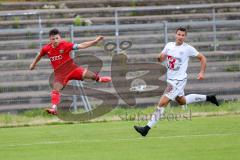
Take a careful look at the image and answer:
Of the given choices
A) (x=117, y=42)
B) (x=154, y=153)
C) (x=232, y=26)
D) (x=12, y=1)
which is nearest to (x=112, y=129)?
(x=154, y=153)

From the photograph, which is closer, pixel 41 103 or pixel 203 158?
pixel 203 158

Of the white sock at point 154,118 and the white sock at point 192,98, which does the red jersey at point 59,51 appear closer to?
the white sock at point 192,98

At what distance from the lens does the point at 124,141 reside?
15.3 metres

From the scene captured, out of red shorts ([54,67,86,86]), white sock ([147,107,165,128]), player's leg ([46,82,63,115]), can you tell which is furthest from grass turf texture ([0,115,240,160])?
red shorts ([54,67,86,86])

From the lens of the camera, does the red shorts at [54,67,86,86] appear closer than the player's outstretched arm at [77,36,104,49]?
No

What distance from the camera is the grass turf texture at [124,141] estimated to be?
513 inches

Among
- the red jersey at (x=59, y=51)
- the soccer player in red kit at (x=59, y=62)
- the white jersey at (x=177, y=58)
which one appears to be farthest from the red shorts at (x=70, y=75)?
the white jersey at (x=177, y=58)

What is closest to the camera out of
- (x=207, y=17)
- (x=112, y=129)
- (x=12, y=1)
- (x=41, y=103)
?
(x=112, y=129)

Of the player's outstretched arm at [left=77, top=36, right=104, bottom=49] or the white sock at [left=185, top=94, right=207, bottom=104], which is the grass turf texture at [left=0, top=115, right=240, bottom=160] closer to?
the white sock at [left=185, top=94, right=207, bottom=104]

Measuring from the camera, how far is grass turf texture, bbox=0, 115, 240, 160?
1303 centimetres

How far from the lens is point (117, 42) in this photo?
2452cm

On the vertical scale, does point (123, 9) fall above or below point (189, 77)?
above

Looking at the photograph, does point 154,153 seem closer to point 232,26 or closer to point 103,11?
point 232,26

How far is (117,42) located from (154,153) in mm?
11625
